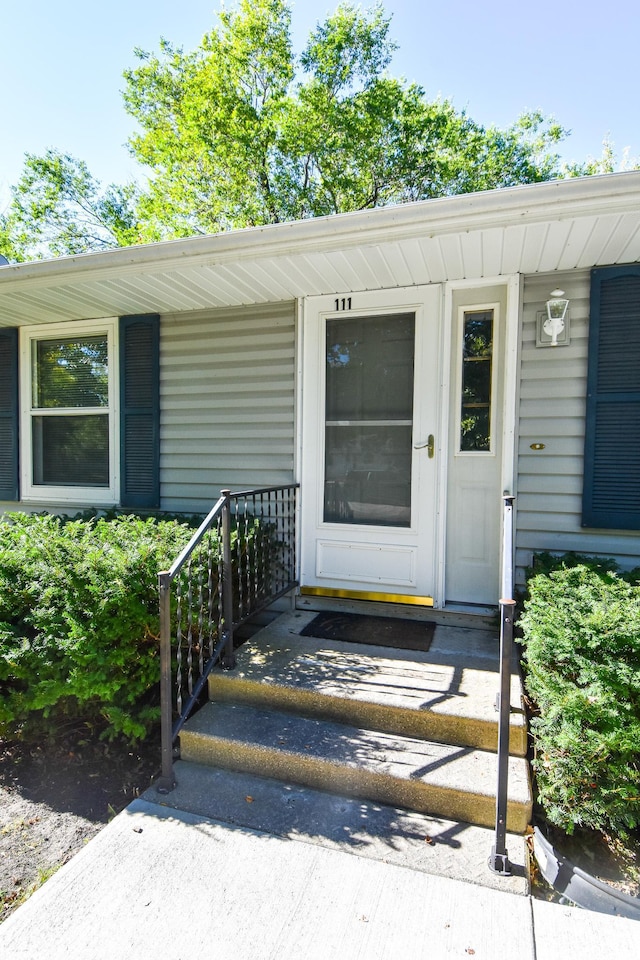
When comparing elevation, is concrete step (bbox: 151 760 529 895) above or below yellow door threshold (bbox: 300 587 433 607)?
below

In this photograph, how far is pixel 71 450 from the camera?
440cm

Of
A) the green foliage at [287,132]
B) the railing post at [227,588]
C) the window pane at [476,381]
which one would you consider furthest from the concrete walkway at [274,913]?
the green foliage at [287,132]

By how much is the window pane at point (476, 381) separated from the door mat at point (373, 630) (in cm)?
116

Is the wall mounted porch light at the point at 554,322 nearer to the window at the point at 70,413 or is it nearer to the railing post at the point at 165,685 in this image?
the railing post at the point at 165,685

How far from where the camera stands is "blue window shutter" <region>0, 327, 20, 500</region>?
4.47m

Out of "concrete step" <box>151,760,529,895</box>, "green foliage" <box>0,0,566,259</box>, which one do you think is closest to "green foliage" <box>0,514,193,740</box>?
"concrete step" <box>151,760,529,895</box>

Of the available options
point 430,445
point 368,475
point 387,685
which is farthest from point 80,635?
point 430,445

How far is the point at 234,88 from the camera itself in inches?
451

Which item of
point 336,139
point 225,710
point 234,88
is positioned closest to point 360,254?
point 225,710

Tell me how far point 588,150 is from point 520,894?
17.2 m

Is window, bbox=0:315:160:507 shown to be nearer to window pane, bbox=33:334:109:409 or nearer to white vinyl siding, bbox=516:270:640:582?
window pane, bbox=33:334:109:409

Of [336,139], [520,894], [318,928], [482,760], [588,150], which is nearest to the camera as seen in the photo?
[318,928]

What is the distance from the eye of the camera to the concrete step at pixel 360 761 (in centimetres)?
185

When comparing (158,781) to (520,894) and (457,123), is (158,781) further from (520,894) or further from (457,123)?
(457,123)
